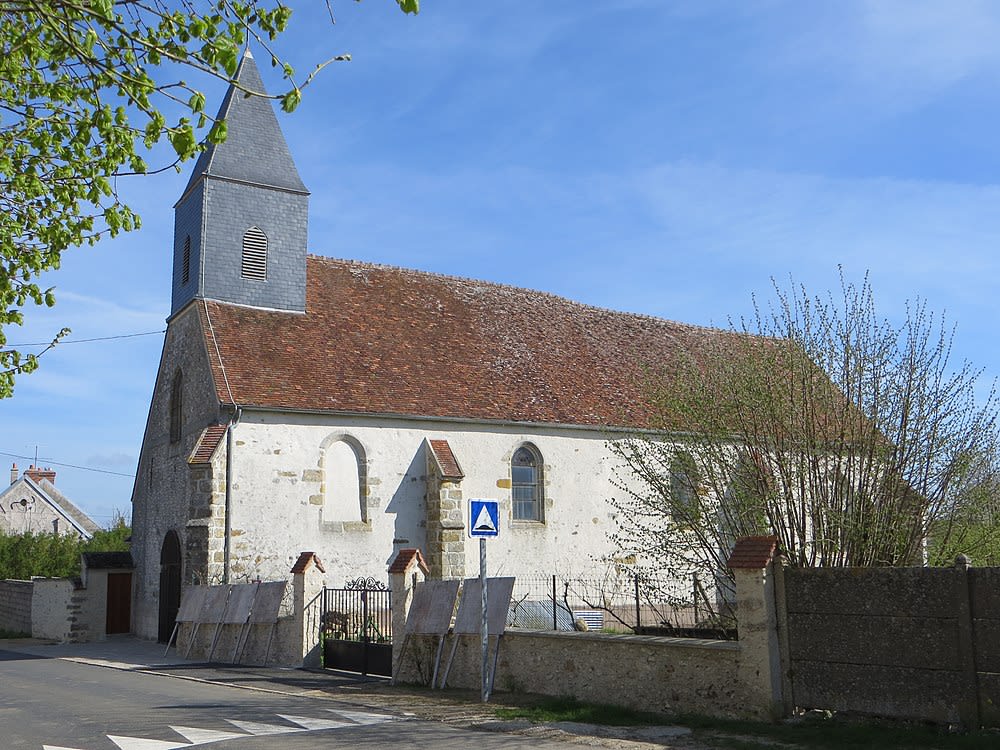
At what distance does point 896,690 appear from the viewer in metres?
9.23

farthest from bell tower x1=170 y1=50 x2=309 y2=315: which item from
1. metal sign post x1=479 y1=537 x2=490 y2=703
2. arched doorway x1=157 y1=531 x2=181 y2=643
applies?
metal sign post x1=479 y1=537 x2=490 y2=703

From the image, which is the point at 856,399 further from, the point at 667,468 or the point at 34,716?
the point at 34,716

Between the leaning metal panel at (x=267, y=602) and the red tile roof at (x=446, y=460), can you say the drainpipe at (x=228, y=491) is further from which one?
the red tile roof at (x=446, y=460)

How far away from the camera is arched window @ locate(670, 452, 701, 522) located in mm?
12755

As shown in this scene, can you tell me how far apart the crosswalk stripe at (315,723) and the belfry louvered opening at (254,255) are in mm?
14951

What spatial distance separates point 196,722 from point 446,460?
12234 mm

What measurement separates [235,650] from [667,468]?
9594 mm

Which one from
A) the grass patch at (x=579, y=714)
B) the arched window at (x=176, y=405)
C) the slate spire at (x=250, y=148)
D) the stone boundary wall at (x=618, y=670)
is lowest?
the grass patch at (x=579, y=714)

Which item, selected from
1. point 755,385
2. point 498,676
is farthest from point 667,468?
point 498,676

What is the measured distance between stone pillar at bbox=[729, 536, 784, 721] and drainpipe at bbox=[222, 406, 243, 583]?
13.0m

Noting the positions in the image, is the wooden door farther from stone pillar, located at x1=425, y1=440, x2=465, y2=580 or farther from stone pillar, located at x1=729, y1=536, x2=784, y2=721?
stone pillar, located at x1=729, y1=536, x2=784, y2=721

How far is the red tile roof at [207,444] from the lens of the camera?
66.1 feet

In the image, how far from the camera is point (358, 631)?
1642 centimetres

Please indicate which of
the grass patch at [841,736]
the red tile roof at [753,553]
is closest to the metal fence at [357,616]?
the red tile roof at [753,553]
